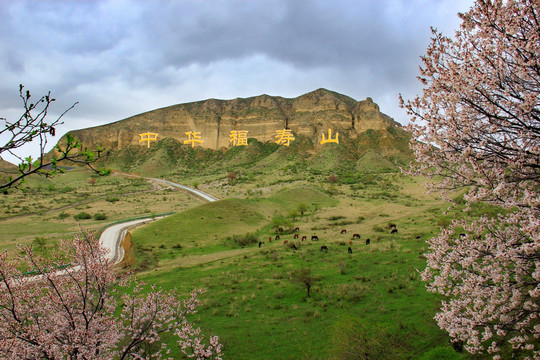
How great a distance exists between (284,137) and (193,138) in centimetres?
3608

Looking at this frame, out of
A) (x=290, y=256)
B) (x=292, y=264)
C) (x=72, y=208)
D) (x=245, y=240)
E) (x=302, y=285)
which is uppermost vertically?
(x=72, y=208)

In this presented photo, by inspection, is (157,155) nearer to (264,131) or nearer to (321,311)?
(264,131)

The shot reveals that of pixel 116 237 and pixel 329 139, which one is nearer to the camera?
pixel 116 237

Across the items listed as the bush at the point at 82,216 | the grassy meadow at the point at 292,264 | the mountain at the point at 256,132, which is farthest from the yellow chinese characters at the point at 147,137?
the bush at the point at 82,216

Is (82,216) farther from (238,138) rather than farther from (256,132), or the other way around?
(256,132)

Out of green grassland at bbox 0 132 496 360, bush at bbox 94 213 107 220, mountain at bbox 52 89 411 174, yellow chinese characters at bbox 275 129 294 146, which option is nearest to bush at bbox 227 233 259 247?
green grassland at bbox 0 132 496 360

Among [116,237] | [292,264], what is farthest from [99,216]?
[292,264]

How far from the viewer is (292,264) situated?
903 inches

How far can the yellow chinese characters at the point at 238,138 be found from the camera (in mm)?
123750

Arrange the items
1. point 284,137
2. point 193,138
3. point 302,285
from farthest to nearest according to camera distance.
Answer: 1. point 193,138
2. point 284,137
3. point 302,285

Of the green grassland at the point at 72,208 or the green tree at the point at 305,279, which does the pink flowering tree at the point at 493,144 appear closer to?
the green tree at the point at 305,279

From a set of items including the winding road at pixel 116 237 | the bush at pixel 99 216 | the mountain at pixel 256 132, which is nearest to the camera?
the winding road at pixel 116 237

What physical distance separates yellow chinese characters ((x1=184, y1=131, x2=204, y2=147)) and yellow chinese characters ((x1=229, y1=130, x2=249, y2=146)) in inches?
487

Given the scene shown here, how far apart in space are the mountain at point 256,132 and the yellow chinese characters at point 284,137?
4.90 ft
